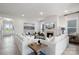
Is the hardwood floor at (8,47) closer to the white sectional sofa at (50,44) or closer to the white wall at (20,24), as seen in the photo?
the white sectional sofa at (50,44)

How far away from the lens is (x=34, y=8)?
2.55 m

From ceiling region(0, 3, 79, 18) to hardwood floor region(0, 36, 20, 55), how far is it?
0.63 metres

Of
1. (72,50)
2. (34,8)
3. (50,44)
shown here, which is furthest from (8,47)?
(72,50)

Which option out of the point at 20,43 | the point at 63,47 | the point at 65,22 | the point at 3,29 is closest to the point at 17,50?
the point at 20,43

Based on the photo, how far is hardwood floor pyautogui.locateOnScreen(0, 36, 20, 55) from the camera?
254 centimetres

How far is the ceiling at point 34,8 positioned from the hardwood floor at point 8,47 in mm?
631

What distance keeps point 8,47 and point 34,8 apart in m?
1.15

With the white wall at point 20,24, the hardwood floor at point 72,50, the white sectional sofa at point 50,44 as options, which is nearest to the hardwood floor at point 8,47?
the white sectional sofa at point 50,44

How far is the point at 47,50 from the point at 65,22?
85cm

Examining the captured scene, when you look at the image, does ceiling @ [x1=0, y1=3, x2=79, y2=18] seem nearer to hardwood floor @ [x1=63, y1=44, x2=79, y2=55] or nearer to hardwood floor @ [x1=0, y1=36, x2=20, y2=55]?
hardwood floor @ [x1=0, y1=36, x2=20, y2=55]

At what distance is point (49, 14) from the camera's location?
264 cm

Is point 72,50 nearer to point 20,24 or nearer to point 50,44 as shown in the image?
point 50,44

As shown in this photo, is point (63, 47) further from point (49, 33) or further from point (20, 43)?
point (20, 43)

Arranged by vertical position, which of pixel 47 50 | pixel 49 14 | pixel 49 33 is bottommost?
pixel 47 50
